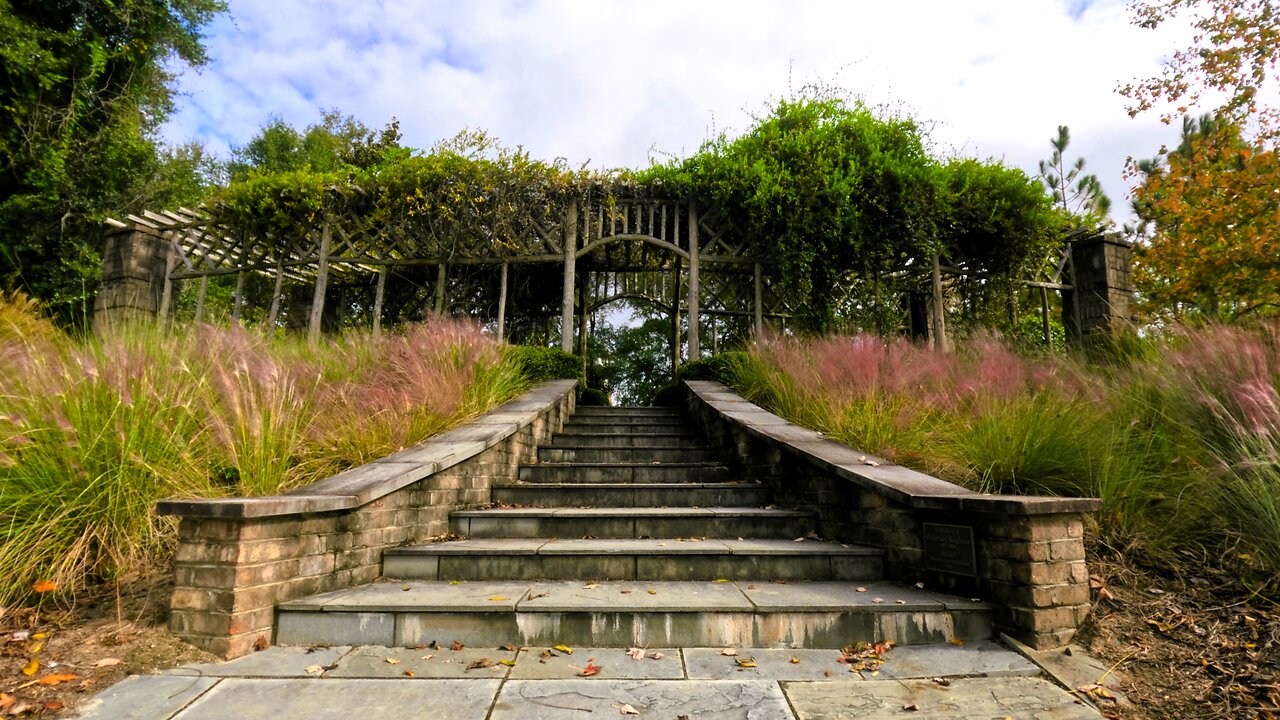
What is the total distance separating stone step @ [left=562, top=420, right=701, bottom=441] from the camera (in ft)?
20.6

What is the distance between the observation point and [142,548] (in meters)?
2.75

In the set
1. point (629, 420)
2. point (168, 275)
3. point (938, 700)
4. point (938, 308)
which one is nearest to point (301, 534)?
point (938, 700)

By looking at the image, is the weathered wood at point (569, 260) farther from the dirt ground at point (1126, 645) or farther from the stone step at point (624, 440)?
the dirt ground at point (1126, 645)

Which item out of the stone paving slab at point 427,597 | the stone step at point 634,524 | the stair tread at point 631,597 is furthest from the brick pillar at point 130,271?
the stair tread at point 631,597

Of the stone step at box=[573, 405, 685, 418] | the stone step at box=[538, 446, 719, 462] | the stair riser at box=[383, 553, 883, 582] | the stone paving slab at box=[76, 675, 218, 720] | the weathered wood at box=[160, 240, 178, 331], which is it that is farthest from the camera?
the weathered wood at box=[160, 240, 178, 331]

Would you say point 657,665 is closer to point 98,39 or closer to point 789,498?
point 789,498

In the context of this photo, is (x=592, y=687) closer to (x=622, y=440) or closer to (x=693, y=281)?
(x=622, y=440)

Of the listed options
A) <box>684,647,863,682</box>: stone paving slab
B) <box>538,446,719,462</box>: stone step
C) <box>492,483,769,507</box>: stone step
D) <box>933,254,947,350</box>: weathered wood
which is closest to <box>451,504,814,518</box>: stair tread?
<box>492,483,769,507</box>: stone step

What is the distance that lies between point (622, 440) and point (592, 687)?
151 inches

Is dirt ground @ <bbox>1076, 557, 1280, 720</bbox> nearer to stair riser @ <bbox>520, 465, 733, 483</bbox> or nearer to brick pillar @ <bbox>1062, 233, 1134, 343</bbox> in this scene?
stair riser @ <bbox>520, 465, 733, 483</bbox>

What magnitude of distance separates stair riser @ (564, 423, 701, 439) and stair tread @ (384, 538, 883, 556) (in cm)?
275

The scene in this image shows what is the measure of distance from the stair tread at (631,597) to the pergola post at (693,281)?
22.2 feet

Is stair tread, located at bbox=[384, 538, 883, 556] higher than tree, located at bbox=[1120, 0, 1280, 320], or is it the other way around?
tree, located at bbox=[1120, 0, 1280, 320]

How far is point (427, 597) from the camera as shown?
9.10 ft
